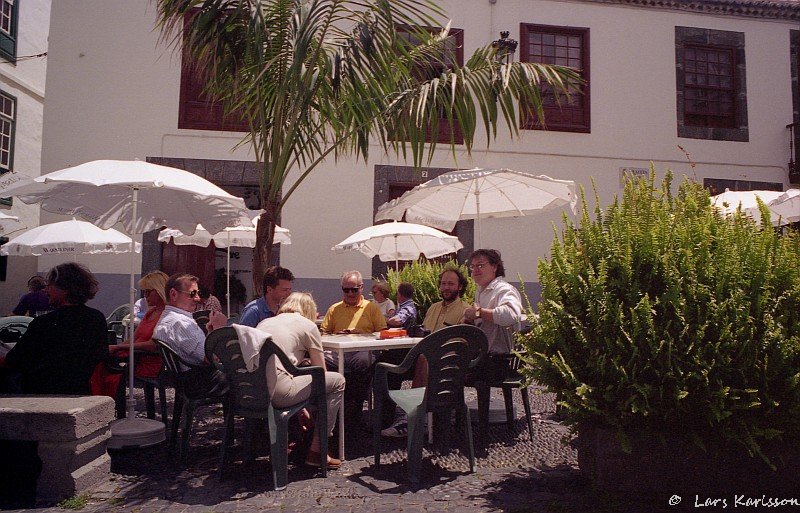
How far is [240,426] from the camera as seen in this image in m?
5.33

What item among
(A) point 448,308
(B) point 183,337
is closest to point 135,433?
(B) point 183,337

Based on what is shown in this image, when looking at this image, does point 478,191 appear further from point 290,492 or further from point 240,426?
point 290,492

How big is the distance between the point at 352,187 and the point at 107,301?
4.96 m

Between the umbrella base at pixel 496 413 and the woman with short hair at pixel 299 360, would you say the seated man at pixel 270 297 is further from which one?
the umbrella base at pixel 496 413

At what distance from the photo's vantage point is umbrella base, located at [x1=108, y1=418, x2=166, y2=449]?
452 centimetres

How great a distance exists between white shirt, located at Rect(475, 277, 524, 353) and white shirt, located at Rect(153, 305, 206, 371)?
216cm

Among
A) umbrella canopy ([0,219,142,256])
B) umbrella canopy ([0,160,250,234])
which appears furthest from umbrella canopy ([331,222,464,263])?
umbrella canopy ([0,160,250,234])

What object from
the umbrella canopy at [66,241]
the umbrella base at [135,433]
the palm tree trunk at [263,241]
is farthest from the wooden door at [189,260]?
the umbrella base at [135,433]

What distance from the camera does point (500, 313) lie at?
191 inches

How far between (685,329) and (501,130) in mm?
9833

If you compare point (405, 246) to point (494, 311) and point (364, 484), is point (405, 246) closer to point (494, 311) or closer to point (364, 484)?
point (494, 311)

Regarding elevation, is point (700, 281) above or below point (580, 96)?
below

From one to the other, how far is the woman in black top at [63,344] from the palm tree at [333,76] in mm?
2029

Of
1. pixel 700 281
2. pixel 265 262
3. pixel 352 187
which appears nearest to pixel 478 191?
pixel 265 262
